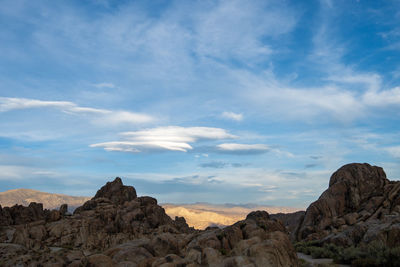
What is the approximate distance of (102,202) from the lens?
118 m

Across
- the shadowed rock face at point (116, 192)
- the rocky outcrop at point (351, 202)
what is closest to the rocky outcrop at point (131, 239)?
the shadowed rock face at point (116, 192)

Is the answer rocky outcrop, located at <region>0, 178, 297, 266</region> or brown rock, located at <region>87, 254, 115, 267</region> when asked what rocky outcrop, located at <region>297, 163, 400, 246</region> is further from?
brown rock, located at <region>87, 254, 115, 267</region>

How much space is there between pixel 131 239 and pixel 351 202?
60.2m

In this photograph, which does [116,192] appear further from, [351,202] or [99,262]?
[99,262]

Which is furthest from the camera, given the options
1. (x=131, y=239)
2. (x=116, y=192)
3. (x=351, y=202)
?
(x=116, y=192)

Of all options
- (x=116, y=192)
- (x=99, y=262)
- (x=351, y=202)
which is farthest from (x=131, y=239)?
(x=99, y=262)

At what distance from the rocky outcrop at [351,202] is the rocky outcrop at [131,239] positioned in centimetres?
1075

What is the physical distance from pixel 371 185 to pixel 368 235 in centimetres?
4326

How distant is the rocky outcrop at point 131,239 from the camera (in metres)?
19.0

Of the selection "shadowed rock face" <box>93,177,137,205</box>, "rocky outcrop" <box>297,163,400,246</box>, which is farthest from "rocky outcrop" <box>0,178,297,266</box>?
"rocky outcrop" <box>297,163,400,246</box>

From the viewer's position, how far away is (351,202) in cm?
6875

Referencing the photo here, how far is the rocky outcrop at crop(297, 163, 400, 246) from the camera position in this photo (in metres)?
60.6

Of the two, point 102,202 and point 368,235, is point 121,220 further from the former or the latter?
point 368,235

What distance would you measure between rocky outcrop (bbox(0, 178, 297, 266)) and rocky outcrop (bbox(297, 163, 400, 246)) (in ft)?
35.3
